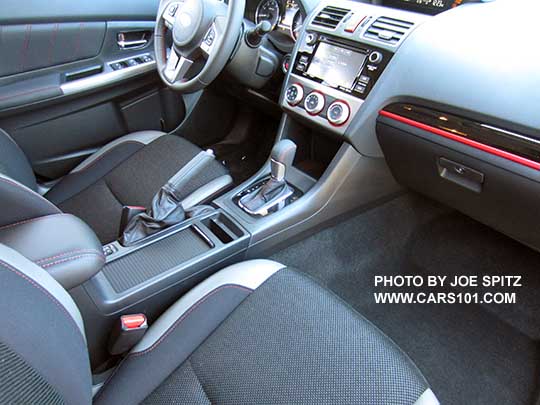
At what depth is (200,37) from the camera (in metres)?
1.28

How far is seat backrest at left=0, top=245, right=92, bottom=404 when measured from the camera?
463 mm

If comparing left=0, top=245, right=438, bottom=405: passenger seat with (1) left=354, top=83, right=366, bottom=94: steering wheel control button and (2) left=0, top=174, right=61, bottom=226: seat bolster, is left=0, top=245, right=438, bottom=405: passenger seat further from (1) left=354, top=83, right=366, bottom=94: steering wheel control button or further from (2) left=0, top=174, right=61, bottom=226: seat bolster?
(1) left=354, top=83, right=366, bottom=94: steering wheel control button

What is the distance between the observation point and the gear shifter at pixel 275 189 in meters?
1.23

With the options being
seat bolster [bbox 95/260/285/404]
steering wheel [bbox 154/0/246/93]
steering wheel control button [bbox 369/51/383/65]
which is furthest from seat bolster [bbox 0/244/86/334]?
steering wheel control button [bbox 369/51/383/65]

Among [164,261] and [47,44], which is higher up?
[47,44]

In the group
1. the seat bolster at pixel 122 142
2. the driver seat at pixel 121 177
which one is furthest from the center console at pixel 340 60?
the seat bolster at pixel 122 142

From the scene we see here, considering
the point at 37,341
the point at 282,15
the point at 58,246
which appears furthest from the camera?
the point at 282,15

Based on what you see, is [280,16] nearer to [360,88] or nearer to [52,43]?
[360,88]

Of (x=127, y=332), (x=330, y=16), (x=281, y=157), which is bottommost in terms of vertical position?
(x=127, y=332)

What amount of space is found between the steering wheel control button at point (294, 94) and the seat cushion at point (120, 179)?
287 millimetres

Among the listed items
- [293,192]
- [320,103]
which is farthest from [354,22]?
[293,192]

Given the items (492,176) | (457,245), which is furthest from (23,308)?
(457,245)

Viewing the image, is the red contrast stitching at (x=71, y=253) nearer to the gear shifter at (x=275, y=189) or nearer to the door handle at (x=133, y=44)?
the gear shifter at (x=275, y=189)

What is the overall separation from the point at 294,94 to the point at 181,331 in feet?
2.53
